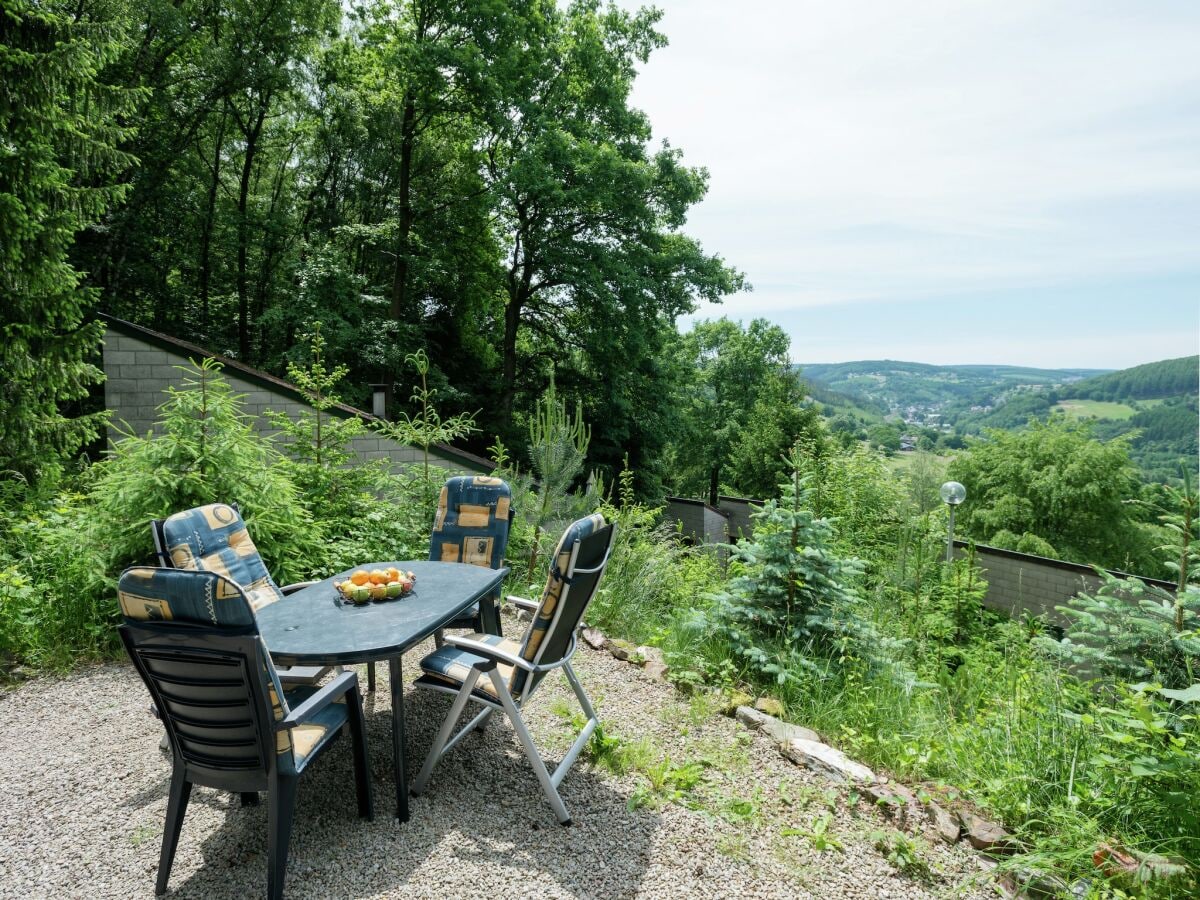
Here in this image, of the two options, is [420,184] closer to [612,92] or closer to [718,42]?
[612,92]

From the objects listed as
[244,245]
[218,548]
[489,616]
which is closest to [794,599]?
[489,616]

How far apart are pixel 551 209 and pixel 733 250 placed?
5.15 m

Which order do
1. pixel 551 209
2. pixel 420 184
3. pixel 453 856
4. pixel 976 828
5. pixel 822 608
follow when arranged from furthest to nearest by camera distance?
pixel 420 184
pixel 551 209
pixel 822 608
pixel 976 828
pixel 453 856

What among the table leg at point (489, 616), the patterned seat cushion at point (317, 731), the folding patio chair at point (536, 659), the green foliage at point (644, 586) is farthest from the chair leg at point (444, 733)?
the green foliage at point (644, 586)

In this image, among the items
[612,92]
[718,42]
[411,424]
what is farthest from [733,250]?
[411,424]

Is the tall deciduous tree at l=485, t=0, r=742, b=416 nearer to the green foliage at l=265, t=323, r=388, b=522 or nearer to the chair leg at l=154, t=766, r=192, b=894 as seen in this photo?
the green foliage at l=265, t=323, r=388, b=522

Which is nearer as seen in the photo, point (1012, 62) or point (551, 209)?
point (1012, 62)

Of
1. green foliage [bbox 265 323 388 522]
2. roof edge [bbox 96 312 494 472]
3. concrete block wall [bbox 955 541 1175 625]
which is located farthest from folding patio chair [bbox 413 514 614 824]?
concrete block wall [bbox 955 541 1175 625]

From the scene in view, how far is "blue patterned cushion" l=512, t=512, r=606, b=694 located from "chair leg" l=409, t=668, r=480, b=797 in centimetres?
18

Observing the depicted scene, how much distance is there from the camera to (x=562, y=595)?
8.43 ft

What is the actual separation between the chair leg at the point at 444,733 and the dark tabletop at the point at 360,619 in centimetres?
26

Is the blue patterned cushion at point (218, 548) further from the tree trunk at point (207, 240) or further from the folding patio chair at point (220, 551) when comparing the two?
the tree trunk at point (207, 240)

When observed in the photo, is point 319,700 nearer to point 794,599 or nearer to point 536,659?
point 536,659

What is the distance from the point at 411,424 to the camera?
595 cm
